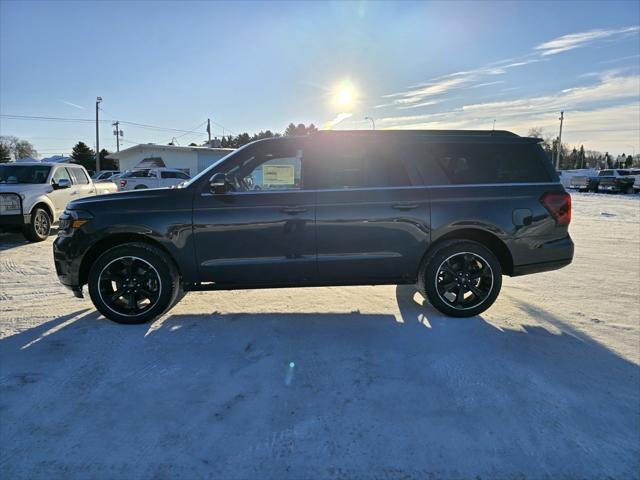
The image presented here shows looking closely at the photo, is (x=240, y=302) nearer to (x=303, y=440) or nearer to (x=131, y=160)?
(x=303, y=440)

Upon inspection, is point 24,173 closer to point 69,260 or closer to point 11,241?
point 11,241

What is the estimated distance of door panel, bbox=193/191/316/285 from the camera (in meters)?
A: 4.00

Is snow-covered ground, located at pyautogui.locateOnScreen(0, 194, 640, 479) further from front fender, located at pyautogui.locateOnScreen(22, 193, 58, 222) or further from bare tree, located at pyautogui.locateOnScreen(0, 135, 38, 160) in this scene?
bare tree, located at pyautogui.locateOnScreen(0, 135, 38, 160)

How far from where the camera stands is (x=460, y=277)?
4227 millimetres

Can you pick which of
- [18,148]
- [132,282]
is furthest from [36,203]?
[18,148]

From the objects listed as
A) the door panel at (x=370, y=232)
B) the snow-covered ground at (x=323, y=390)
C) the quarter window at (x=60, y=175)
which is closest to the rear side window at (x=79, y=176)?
the quarter window at (x=60, y=175)

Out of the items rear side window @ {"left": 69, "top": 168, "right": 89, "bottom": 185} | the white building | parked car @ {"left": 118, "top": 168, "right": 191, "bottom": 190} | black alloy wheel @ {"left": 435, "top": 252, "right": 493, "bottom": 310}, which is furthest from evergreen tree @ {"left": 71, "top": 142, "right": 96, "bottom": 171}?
black alloy wheel @ {"left": 435, "top": 252, "right": 493, "bottom": 310}

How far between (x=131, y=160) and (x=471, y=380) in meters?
46.9

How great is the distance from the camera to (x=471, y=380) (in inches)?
118

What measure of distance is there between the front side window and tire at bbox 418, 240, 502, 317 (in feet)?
5.43

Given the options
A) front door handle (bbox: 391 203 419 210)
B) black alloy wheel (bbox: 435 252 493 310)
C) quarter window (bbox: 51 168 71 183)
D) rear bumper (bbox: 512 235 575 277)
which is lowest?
black alloy wheel (bbox: 435 252 493 310)

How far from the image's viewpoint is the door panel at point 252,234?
3998 millimetres

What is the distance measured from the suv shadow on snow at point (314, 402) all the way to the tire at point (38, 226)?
6.42m

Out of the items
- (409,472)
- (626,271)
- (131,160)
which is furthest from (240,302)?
(131,160)
